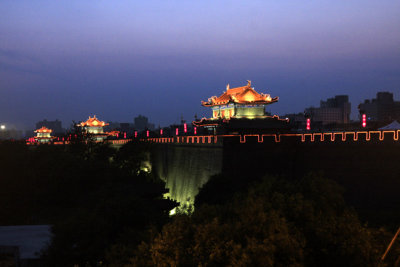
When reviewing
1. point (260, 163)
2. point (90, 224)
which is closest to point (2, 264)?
point (90, 224)

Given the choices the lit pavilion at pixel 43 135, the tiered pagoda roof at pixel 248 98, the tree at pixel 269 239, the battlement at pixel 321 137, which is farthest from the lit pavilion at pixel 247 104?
the lit pavilion at pixel 43 135

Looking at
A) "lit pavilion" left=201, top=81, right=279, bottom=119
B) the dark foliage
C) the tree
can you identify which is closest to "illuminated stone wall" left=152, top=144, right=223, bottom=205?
the dark foliage

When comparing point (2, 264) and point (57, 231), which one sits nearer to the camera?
point (57, 231)

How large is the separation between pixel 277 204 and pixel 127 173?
26.6 meters

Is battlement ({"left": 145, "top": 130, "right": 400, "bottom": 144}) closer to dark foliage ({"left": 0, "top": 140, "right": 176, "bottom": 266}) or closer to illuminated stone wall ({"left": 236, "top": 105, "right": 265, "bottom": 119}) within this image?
A: dark foliage ({"left": 0, "top": 140, "right": 176, "bottom": 266})

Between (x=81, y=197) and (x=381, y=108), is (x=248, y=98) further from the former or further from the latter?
(x=381, y=108)

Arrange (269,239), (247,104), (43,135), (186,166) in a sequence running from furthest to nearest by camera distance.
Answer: (43,135), (247,104), (186,166), (269,239)

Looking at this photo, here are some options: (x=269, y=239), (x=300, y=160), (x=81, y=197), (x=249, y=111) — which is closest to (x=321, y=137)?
(x=300, y=160)

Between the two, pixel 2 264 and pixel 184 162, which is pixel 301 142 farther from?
pixel 2 264

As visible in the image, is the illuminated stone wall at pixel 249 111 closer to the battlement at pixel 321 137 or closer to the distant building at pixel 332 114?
the battlement at pixel 321 137

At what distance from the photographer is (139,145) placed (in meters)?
38.2

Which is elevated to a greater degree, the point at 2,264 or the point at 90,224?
the point at 90,224

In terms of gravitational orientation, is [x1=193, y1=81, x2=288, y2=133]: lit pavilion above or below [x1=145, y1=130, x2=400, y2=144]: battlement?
above

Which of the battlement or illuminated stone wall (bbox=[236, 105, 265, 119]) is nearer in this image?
the battlement
